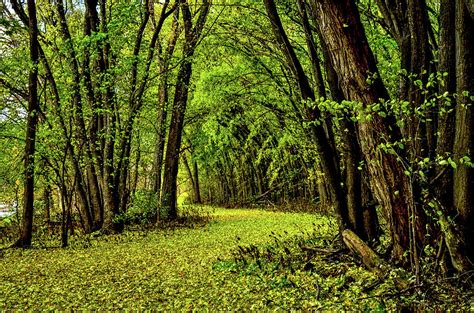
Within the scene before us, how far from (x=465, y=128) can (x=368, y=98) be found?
0.92 meters

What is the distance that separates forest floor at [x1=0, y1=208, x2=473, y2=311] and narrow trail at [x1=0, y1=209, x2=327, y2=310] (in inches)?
0.5

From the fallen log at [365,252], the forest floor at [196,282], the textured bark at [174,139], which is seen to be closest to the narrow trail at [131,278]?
the forest floor at [196,282]

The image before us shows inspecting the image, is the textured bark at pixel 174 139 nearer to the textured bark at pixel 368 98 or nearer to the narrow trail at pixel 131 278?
the narrow trail at pixel 131 278

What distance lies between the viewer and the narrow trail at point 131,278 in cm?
476

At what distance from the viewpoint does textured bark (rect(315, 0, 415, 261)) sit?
428 cm

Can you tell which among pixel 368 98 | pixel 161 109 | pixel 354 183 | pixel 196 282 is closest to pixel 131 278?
pixel 196 282

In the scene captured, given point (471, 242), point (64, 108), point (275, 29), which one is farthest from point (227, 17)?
point (471, 242)

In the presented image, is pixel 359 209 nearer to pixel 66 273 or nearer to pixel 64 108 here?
pixel 66 273

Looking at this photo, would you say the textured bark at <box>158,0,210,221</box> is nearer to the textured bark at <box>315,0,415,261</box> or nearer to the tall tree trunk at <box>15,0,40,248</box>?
the tall tree trunk at <box>15,0,40,248</box>

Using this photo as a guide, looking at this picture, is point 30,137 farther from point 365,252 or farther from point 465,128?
point 465,128

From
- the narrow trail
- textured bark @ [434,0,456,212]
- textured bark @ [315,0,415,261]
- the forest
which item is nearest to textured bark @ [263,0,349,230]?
the forest

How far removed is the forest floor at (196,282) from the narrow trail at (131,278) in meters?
0.01

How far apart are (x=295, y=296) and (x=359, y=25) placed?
2.84 meters

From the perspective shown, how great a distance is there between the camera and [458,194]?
3906mm
